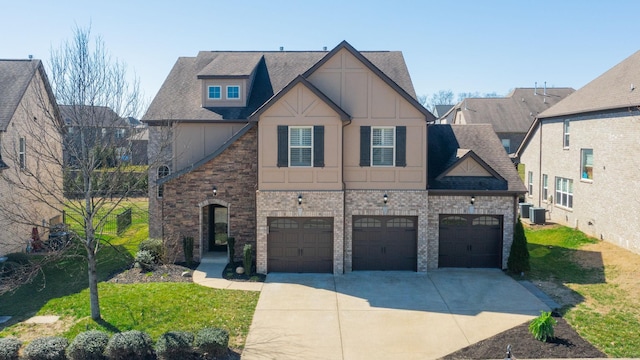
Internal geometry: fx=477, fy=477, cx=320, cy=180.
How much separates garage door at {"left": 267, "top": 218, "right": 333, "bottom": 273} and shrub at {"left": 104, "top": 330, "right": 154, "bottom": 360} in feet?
24.2

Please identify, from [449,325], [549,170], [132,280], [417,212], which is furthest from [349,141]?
[549,170]

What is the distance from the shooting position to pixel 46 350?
33.9 feet

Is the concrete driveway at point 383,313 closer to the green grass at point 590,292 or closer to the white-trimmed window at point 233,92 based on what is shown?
the green grass at point 590,292

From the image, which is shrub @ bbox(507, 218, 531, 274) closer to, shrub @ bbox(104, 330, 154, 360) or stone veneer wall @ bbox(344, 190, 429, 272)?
stone veneer wall @ bbox(344, 190, 429, 272)

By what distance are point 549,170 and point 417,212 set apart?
14.2 m

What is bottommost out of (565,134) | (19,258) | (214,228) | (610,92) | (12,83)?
(19,258)

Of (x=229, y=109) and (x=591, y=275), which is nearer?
(x=591, y=275)

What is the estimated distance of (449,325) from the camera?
1271 cm

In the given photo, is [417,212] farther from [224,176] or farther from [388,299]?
[224,176]

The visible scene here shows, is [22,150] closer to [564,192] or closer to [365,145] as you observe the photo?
[365,145]

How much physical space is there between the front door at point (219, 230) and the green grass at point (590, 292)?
39.6ft

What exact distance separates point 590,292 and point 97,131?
15646 millimetres

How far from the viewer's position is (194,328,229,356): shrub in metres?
10.6


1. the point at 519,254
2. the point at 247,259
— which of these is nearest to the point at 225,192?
the point at 247,259
